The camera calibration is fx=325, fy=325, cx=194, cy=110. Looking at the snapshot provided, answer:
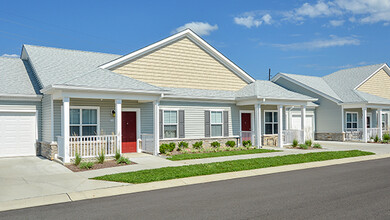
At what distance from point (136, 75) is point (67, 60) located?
4.00 meters

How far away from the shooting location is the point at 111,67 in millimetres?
17000

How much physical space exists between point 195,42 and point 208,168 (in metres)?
9.98

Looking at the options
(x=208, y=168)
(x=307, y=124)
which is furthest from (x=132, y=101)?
(x=307, y=124)

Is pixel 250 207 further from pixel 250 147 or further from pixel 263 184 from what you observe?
pixel 250 147

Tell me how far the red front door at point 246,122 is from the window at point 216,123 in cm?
188

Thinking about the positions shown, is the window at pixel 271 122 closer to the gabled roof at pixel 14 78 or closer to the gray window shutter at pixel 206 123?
the gray window shutter at pixel 206 123

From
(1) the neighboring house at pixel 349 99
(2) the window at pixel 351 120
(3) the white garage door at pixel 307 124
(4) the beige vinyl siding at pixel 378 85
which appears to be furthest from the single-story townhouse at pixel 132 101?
(4) the beige vinyl siding at pixel 378 85

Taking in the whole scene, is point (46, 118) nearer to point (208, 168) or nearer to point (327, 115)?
point (208, 168)

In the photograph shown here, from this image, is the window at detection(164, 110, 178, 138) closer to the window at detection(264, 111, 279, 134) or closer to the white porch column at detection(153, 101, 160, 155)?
the white porch column at detection(153, 101, 160, 155)

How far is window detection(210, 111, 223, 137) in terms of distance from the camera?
1934 centimetres

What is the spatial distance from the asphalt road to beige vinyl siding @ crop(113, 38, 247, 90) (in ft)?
31.4

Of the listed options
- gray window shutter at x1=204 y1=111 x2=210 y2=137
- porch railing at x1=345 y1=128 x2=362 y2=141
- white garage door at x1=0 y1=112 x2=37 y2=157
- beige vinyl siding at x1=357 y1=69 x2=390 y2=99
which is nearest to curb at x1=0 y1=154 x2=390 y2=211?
gray window shutter at x1=204 y1=111 x2=210 y2=137

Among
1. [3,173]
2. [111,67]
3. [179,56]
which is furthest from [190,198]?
[179,56]

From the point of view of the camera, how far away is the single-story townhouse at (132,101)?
571 inches
